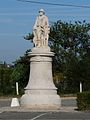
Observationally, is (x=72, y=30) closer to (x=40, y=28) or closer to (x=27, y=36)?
(x=27, y=36)

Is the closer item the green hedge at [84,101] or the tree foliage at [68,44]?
the green hedge at [84,101]

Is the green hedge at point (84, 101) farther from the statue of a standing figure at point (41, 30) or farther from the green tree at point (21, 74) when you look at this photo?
the green tree at point (21, 74)

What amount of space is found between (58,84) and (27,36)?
10.5 metres

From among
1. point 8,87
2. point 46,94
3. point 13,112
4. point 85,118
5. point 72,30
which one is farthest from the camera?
point 72,30

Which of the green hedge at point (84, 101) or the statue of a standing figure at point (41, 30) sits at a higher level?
the statue of a standing figure at point (41, 30)

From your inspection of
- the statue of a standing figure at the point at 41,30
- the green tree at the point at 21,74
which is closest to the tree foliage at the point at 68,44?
the green tree at the point at 21,74

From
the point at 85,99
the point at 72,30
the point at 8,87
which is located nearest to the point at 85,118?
the point at 85,99

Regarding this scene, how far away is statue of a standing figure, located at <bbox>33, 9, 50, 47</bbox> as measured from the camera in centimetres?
2969

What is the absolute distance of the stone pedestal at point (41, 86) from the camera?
28.9 m

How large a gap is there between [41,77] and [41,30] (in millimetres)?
2672

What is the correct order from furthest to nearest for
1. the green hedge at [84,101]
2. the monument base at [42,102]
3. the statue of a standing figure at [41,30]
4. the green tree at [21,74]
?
the green tree at [21,74]
the statue of a standing figure at [41,30]
the monument base at [42,102]
the green hedge at [84,101]

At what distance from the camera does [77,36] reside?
69.8 m

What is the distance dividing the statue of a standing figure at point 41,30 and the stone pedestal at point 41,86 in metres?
0.45

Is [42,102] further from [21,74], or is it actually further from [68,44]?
[68,44]
